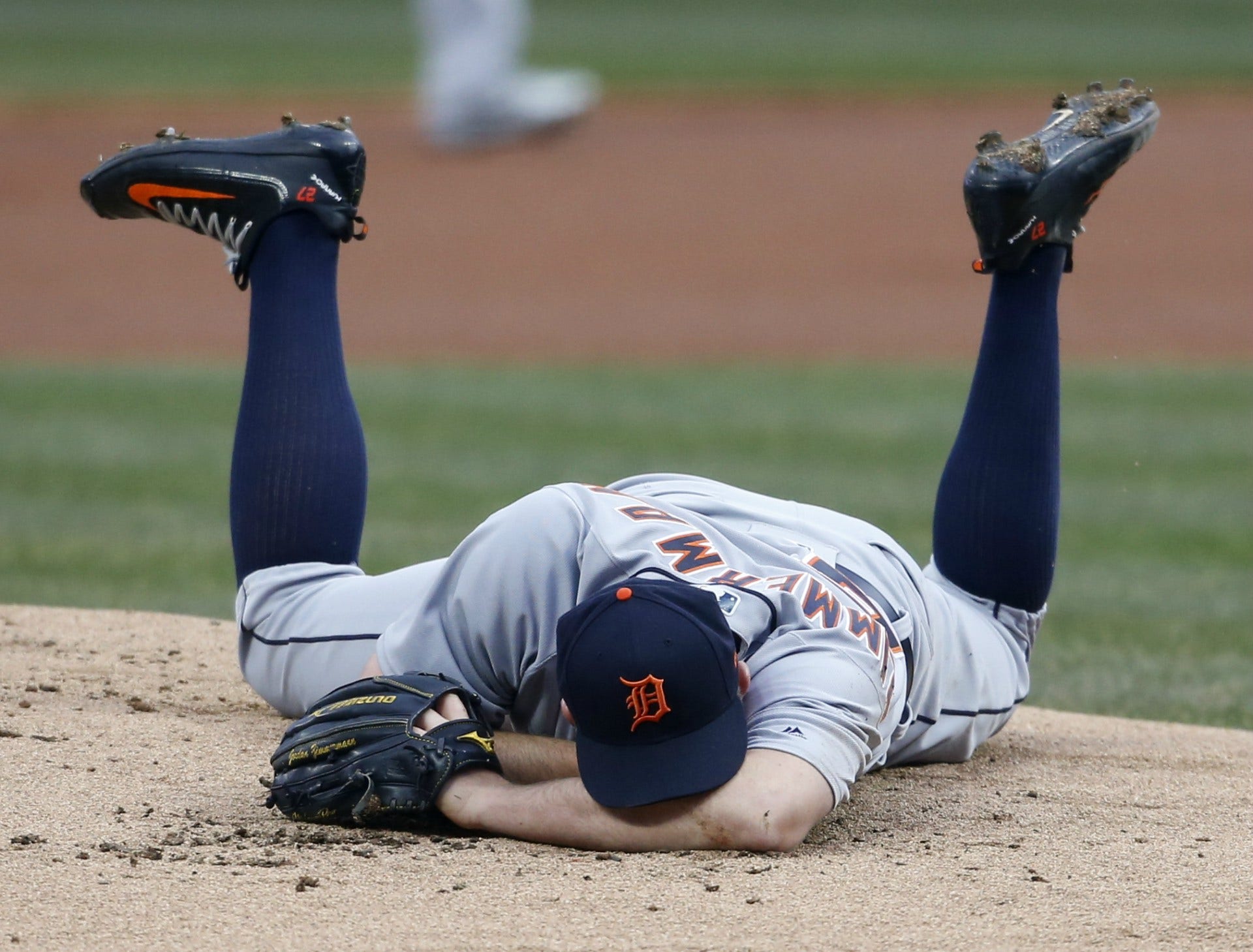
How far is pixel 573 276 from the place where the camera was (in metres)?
11.8

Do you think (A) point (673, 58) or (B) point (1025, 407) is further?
(A) point (673, 58)

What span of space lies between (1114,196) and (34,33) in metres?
19.2

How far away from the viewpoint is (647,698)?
7.06 feet

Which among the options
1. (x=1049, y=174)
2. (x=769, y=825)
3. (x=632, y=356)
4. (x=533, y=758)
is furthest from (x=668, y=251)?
(x=769, y=825)

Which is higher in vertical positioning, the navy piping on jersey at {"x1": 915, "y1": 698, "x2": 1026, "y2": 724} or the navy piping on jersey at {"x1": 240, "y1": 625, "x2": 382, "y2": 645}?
the navy piping on jersey at {"x1": 240, "y1": 625, "x2": 382, "y2": 645}

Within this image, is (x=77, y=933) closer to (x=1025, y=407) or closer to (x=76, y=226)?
(x=1025, y=407)

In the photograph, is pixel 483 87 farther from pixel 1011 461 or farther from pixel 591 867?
pixel 591 867

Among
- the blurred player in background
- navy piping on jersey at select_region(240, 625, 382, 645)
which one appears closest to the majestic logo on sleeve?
navy piping on jersey at select_region(240, 625, 382, 645)

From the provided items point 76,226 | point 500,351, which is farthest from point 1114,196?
point 76,226

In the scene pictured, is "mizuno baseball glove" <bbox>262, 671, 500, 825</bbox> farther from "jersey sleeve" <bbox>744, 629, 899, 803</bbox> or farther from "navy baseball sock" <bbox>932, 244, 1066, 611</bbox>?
"navy baseball sock" <bbox>932, 244, 1066, 611</bbox>

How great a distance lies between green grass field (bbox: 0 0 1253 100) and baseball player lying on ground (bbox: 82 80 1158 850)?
17.0 m

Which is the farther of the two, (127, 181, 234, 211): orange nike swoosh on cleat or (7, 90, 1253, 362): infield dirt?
(7, 90, 1253, 362): infield dirt

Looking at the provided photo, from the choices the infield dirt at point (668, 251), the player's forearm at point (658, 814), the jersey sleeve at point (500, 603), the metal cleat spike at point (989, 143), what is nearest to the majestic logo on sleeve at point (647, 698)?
the player's forearm at point (658, 814)

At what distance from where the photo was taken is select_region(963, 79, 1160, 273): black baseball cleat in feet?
9.87
